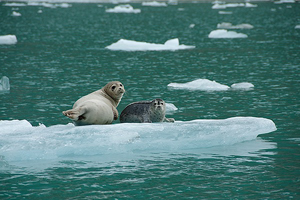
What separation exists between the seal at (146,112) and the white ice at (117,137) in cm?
46

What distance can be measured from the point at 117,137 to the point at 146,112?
1.25 m

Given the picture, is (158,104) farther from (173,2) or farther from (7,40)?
(173,2)

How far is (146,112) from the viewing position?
9.38 m

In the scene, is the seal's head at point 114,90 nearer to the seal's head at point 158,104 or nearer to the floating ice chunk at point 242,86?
the seal's head at point 158,104

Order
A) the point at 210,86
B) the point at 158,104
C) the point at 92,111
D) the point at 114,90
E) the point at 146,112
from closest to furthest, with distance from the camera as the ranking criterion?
1. the point at 92,111
2. the point at 158,104
3. the point at 146,112
4. the point at 114,90
5. the point at 210,86

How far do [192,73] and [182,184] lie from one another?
1224 centimetres

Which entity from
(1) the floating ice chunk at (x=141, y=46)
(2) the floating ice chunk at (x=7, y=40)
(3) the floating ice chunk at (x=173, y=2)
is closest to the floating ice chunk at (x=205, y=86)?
(1) the floating ice chunk at (x=141, y=46)

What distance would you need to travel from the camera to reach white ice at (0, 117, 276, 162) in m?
7.96

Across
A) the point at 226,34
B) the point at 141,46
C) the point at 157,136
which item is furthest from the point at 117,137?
the point at 226,34

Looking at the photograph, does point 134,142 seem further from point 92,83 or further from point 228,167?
point 92,83

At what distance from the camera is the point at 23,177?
7.31 meters

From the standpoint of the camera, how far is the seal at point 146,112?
930 cm

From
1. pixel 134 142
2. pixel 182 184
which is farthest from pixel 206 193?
pixel 134 142

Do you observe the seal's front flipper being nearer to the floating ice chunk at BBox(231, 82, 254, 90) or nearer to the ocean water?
the ocean water
